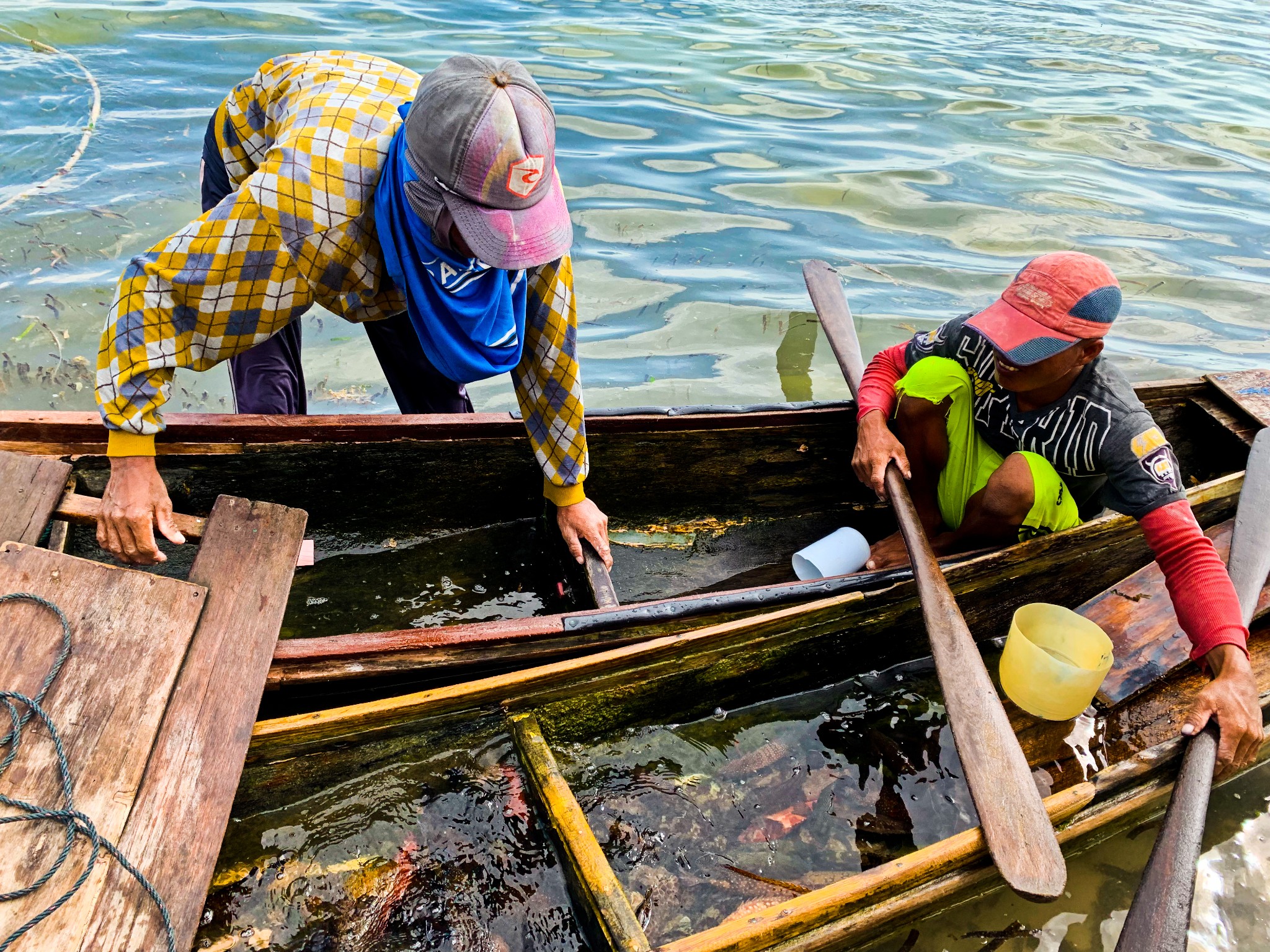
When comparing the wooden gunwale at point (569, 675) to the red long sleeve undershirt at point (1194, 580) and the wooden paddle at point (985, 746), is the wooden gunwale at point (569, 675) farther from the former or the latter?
the red long sleeve undershirt at point (1194, 580)

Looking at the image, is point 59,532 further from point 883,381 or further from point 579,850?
point 883,381

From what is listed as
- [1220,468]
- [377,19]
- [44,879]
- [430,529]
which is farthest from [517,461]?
[377,19]

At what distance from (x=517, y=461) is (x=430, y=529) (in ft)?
1.57

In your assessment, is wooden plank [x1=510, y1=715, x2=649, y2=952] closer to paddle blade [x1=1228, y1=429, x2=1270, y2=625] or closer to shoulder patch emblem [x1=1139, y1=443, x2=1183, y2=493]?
shoulder patch emblem [x1=1139, y1=443, x2=1183, y2=493]

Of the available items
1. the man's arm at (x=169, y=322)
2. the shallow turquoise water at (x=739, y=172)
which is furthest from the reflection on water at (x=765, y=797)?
the shallow turquoise water at (x=739, y=172)

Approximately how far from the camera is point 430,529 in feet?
11.4

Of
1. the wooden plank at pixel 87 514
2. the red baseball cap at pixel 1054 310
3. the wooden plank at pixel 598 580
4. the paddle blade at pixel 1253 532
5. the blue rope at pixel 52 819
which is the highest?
the red baseball cap at pixel 1054 310

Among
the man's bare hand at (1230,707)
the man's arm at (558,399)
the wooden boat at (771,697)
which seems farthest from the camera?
the man's arm at (558,399)

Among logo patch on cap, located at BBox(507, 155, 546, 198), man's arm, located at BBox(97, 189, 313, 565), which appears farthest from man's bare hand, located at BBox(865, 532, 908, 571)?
man's arm, located at BBox(97, 189, 313, 565)

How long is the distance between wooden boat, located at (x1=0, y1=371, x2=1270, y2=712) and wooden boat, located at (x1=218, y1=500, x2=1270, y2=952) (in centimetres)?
10

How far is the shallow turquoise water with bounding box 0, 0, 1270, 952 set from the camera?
5281 millimetres

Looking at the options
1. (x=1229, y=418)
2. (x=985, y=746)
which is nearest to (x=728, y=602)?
(x=985, y=746)

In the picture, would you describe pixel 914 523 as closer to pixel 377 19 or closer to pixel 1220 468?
pixel 1220 468

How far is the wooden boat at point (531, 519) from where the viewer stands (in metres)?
2.45
